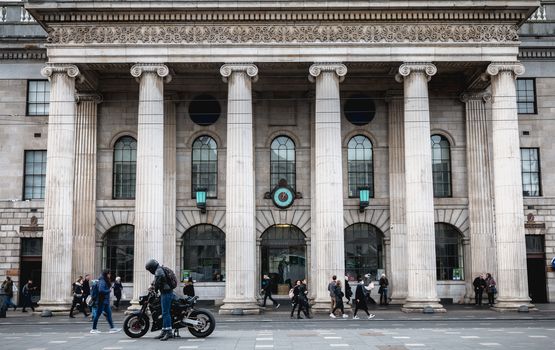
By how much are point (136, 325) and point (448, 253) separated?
69.2 feet

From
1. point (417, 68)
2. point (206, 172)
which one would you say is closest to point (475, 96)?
point (417, 68)

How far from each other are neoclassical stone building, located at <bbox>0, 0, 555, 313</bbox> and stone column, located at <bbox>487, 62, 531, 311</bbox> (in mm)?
64

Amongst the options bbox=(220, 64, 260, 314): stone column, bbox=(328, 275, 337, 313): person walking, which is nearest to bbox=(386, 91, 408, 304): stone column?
bbox=(328, 275, 337, 313): person walking

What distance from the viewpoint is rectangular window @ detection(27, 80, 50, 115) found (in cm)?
3669

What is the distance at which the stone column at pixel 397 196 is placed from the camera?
115 feet

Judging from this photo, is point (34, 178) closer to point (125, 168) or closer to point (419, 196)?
point (125, 168)

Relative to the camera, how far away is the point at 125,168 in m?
36.0

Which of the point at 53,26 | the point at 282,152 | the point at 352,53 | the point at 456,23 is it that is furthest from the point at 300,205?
the point at 53,26

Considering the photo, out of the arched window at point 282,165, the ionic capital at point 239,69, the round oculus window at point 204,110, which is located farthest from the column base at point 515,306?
the round oculus window at point 204,110

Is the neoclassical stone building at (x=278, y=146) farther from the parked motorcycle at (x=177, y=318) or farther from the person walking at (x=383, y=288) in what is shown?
the parked motorcycle at (x=177, y=318)

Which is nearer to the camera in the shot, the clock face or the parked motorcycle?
the parked motorcycle

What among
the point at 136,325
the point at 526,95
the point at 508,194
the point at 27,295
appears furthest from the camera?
the point at 526,95

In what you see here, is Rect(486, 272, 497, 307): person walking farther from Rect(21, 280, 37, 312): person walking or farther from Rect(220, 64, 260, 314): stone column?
Rect(21, 280, 37, 312): person walking

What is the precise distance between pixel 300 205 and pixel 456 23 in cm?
1173
